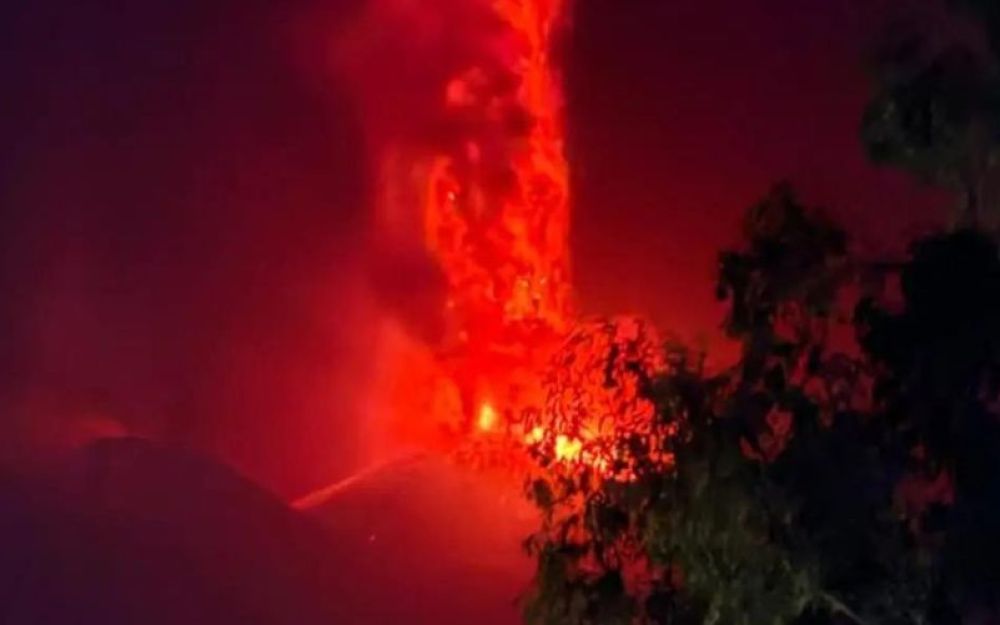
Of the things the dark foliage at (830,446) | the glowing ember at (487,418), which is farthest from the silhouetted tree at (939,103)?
the glowing ember at (487,418)

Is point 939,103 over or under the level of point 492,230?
under

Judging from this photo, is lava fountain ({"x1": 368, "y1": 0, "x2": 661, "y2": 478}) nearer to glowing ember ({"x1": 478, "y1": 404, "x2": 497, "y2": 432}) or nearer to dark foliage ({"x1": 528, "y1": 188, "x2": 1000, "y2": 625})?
glowing ember ({"x1": 478, "y1": 404, "x2": 497, "y2": 432})

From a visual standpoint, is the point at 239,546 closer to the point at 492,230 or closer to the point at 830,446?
the point at 492,230

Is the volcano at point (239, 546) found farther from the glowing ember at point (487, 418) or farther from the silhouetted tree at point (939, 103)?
the silhouetted tree at point (939, 103)

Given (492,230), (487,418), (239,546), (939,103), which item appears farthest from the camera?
(492,230)

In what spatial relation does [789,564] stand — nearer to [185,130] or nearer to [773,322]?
[773,322]

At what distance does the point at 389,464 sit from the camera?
17.3ft

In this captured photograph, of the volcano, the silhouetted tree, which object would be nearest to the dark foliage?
the silhouetted tree

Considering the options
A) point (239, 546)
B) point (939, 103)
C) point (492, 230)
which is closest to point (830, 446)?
point (939, 103)

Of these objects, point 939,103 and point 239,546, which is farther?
point 239,546

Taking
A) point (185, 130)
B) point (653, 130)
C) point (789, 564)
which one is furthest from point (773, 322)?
point (185, 130)

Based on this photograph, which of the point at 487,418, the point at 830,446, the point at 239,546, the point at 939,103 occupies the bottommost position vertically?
the point at 830,446

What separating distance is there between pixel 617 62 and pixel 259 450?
1728 mm

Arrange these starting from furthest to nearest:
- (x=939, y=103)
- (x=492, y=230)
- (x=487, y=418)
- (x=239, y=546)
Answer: (x=492, y=230) → (x=487, y=418) → (x=239, y=546) → (x=939, y=103)
